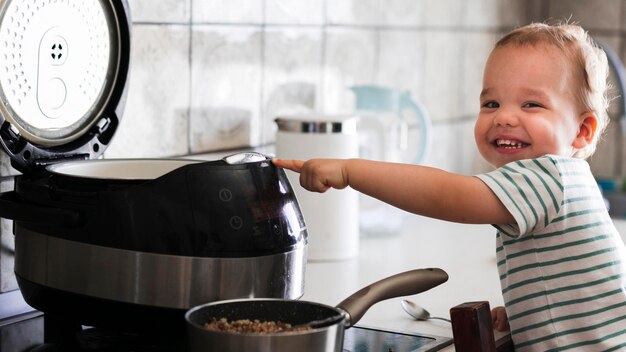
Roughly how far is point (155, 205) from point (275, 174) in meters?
0.13

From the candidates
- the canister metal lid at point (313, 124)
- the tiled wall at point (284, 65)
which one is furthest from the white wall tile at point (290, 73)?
the canister metal lid at point (313, 124)

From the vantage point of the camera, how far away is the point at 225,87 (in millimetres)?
1604

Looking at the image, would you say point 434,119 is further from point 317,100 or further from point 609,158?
point 609,158

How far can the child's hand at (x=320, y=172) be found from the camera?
1.00 metres

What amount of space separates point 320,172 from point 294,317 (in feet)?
0.55

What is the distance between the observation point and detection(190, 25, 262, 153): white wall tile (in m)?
1.54

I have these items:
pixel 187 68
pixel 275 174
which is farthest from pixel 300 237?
pixel 187 68

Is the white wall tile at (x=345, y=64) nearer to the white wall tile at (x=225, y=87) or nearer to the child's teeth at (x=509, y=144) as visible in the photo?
the white wall tile at (x=225, y=87)

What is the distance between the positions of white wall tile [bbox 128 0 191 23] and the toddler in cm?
49

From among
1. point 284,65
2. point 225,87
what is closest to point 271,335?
point 225,87

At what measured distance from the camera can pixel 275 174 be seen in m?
1.00

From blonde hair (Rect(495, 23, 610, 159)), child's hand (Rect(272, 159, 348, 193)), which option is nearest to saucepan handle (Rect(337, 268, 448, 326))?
child's hand (Rect(272, 159, 348, 193))

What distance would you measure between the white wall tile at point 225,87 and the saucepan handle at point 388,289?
63cm

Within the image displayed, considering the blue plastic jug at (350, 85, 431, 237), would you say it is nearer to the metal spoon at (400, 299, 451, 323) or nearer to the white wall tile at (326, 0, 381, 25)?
the white wall tile at (326, 0, 381, 25)
